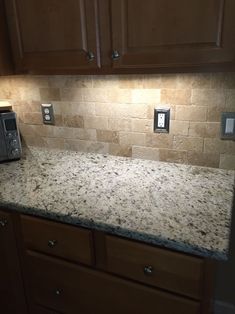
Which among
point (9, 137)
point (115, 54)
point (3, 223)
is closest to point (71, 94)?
point (9, 137)

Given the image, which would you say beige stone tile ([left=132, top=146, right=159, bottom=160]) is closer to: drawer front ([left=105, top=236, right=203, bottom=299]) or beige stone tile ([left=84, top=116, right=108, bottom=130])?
beige stone tile ([left=84, top=116, right=108, bottom=130])

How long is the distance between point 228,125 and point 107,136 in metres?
0.63

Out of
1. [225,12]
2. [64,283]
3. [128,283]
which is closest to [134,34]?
[225,12]

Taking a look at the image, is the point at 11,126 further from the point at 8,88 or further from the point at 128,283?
the point at 128,283

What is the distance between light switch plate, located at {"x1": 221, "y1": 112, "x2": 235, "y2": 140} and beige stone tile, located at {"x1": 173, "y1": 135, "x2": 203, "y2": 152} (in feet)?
0.36

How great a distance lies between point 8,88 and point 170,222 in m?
1.30

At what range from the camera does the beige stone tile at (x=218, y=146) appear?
124 centimetres

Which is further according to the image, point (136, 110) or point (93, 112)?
point (93, 112)

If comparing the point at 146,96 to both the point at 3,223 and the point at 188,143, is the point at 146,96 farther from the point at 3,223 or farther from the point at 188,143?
the point at 3,223

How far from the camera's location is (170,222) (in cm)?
90

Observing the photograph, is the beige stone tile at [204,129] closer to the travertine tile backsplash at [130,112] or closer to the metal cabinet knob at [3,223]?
the travertine tile backsplash at [130,112]

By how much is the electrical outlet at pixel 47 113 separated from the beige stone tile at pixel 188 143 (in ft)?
2.45

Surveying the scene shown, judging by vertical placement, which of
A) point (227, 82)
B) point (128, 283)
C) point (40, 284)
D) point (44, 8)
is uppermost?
point (44, 8)

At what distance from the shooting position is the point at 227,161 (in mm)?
1272
